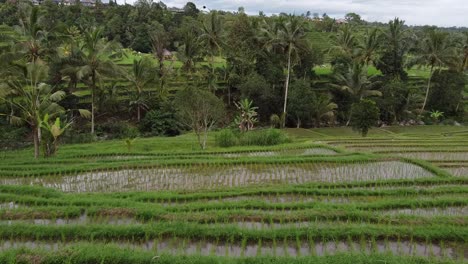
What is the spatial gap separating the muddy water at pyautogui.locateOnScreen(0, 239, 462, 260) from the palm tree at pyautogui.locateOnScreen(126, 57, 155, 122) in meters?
19.5

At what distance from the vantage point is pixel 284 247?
7230 millimetres

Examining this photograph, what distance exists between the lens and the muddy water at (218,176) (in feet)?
36.0

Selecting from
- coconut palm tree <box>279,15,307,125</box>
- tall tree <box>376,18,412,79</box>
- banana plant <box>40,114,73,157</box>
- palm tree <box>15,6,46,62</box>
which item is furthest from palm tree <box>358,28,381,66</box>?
banana plant <box>40,114,73,157</box>

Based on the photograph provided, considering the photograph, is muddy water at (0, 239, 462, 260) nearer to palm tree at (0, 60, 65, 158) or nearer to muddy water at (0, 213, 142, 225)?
muddy water at (0, 213, 142, 225)

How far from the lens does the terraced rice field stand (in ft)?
22.8

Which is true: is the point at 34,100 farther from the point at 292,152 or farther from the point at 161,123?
the point at 161,123

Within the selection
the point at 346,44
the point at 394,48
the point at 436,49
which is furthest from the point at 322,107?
the point at 436,49

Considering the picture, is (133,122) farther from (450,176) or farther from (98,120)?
(450,176)

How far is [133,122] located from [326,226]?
22029mm

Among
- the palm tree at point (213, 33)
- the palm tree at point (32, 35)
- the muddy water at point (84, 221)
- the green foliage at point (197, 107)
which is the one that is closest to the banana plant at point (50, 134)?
the muddy water at point (84, 221)

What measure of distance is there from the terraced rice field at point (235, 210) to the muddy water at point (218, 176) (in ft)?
0.12

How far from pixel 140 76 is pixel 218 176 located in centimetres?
1640

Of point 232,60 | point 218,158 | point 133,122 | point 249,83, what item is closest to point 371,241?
point 218,158

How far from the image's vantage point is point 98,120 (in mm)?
27062
